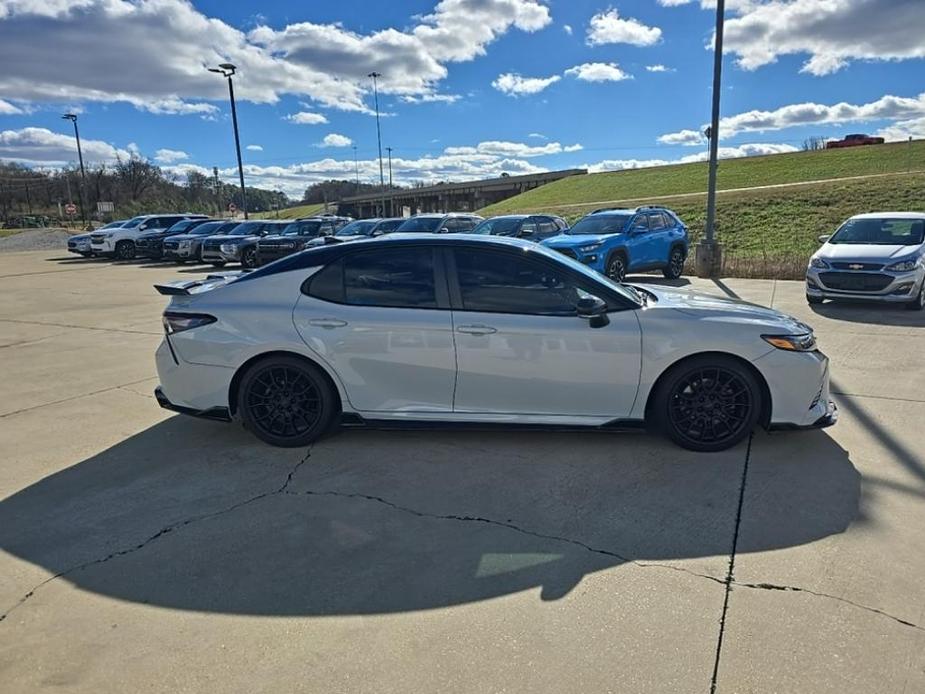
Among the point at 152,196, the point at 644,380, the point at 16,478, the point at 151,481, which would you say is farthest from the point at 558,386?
the point at 152,196

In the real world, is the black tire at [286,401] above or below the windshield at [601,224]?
below

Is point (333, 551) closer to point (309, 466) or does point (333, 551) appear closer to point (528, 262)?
point (309, 466)

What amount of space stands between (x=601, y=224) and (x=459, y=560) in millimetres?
11822

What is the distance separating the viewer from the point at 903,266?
9.59m

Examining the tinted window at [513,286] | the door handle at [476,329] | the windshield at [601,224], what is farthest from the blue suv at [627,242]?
the door handle at [476,329]

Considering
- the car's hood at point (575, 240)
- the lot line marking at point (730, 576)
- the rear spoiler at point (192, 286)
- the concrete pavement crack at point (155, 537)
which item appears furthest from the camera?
the car's hood at point (575, 240)

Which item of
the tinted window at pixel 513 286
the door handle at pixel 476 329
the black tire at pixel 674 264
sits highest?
the tinted window at pixel 513 286

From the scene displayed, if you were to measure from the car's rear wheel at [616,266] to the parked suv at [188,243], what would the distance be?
15614 millimetres

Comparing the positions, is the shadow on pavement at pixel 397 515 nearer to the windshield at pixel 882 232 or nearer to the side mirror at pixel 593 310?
the side mirror at pixel 593 310

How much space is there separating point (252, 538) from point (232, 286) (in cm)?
201

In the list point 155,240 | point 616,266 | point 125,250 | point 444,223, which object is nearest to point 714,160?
point 616,266

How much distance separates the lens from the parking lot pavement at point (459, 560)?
234 centimetres

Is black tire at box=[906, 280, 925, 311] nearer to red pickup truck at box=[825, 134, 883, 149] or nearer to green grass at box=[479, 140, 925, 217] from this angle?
green grass at box=[479, 140, 925, 217]

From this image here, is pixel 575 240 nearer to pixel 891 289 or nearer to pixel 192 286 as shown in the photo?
pixel 891 289
